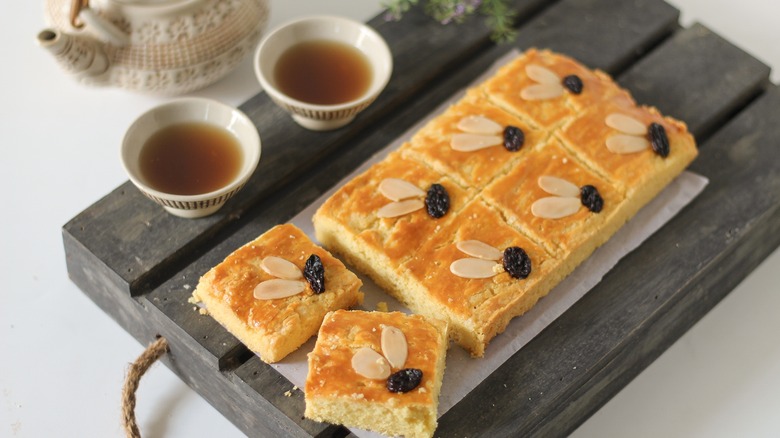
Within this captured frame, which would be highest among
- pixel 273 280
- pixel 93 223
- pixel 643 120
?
pixel 643 120

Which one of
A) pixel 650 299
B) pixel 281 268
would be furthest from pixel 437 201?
pixel 650 299

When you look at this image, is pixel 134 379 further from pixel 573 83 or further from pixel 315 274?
pixel 573 83

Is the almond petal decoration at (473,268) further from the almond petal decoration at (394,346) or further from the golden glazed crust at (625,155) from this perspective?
the golden glazed crust at (625,155)

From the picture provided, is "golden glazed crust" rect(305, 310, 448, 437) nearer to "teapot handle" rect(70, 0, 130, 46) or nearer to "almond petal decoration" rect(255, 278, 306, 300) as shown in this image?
"almond petal decoration" rect(255, 278, 306, 300)

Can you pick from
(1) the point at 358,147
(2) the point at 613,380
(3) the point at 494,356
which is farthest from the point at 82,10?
(2) the point at 613,380

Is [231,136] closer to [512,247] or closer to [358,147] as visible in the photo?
[358,147]

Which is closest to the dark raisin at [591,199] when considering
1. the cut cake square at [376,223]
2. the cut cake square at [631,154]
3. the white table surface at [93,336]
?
the cut cake square at [631,154]

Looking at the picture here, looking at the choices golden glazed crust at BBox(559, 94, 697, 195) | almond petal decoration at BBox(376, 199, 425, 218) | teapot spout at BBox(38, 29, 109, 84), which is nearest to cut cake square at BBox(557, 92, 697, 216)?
golden glazed crust at BBox(559, 94, 697, 195)

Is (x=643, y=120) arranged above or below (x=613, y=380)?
above
